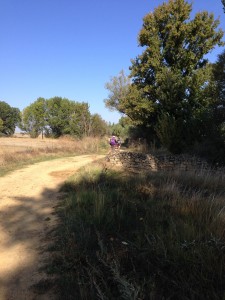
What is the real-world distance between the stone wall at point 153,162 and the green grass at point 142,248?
6392 millimetres

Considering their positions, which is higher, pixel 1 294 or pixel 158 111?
pixel 158 111

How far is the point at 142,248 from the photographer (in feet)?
13.9

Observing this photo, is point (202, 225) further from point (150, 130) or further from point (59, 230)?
point (150, 130)

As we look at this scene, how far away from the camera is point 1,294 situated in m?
4.00

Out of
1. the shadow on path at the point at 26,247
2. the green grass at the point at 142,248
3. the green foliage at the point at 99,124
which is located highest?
the green foliage at the point at 99,124

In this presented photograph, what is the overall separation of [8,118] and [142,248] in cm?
7133

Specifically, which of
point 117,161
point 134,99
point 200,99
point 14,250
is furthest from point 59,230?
point 134,99

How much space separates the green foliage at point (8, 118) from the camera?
70.4 meters

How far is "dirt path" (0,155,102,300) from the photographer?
427cm

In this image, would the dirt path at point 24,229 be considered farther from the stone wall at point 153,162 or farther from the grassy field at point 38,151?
the stone wall at point 153,162

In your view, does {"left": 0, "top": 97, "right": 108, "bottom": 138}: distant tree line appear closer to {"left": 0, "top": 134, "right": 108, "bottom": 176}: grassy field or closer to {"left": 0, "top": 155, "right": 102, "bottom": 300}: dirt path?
{"left": 0, "top": 134, "right": 108, "bottom": 176}: grassy field

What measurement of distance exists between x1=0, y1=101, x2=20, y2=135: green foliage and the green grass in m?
67.4

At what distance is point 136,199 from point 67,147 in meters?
20.0

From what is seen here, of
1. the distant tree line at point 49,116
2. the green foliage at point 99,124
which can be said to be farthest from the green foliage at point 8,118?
the green foliage at point 99,124
